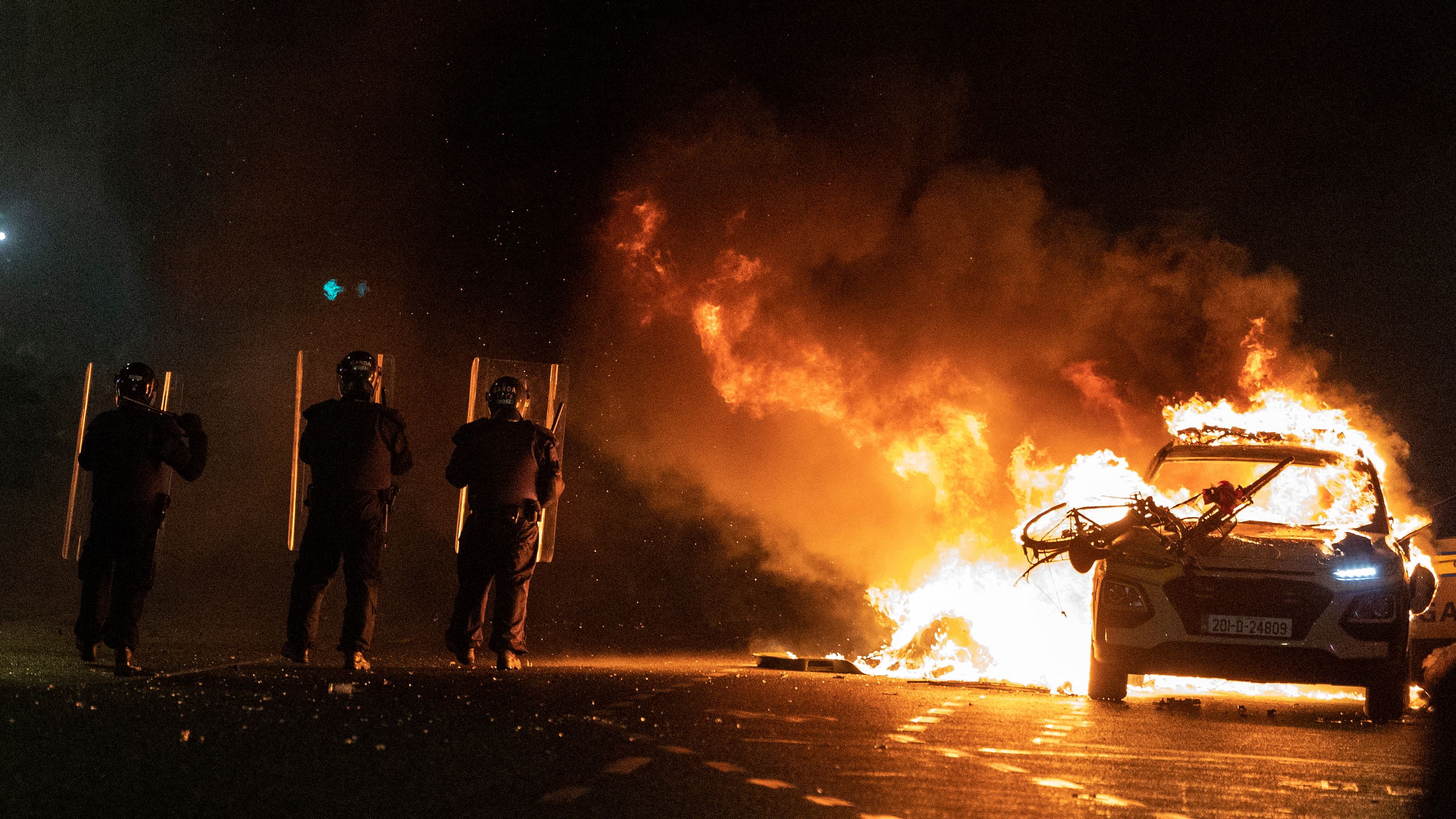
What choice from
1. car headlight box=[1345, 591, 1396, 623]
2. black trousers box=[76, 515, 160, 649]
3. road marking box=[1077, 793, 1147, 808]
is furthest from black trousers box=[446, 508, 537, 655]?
road marking box=[1077, 793, 1147, 808]

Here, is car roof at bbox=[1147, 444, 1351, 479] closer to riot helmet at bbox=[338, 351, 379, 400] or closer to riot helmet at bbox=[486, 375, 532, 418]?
riot helmet at bbox=[486, 375, 532, 418]

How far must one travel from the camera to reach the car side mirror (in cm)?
1081

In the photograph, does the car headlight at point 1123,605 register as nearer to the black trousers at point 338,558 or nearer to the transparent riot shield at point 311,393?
the black trousers at point 338,558

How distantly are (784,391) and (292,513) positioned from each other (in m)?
7.27

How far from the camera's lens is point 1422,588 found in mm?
10953

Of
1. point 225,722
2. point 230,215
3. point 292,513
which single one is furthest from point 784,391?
point 225,722

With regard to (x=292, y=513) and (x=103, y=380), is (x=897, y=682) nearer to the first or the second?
(x=292, y=513)

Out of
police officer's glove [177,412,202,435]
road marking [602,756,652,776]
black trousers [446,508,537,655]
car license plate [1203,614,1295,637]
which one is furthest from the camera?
black trousers [446,508,537,655]

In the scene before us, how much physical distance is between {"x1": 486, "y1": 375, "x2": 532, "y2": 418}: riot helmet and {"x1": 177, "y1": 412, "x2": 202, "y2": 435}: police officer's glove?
2.35m

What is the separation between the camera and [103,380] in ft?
50.8

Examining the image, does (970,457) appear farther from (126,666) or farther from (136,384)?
(126,666)

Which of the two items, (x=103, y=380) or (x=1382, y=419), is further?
(x=1382, y=419)

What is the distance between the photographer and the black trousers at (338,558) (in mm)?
10805

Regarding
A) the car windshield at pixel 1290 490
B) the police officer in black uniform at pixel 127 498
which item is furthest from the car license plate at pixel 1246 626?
the police officer in black uniform at pixel 127 498
